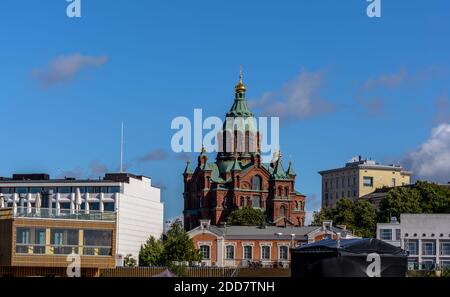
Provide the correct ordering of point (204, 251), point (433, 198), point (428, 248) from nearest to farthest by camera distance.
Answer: point (428, 248)
point (204, 251)
point (433, 198)

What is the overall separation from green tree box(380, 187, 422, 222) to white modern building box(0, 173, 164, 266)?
141 ft

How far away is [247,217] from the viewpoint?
19025cm

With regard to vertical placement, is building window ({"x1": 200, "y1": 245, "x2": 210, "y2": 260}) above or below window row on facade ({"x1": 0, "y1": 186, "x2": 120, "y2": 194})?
below

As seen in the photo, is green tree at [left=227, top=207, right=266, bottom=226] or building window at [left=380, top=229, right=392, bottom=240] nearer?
building window at [left=380, top=229, right=392, bottom=240]

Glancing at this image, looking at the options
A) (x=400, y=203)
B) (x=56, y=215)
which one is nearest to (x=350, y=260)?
(x=56, y=215)

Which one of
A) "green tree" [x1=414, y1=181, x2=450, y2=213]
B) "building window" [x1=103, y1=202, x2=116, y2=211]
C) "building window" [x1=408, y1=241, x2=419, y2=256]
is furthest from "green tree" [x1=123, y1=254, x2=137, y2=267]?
"green tree" [x1=414, y1=181, x2=450, y2=213]

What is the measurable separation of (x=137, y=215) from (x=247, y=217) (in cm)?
3224

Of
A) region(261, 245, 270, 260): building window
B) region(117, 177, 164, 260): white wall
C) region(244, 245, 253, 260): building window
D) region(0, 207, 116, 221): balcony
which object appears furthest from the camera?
region(244, 245, 253, 260): building window

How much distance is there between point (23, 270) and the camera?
65.2 metres

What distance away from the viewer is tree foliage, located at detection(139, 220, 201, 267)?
147m

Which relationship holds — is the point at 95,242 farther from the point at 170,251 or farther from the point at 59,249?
the point at 170,251

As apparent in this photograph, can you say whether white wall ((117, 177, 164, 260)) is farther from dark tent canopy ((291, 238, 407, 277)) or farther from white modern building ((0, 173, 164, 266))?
dark tent canopy ((291, 238, 407, 277))
